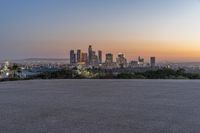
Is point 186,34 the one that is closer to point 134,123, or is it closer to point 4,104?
point 4,104

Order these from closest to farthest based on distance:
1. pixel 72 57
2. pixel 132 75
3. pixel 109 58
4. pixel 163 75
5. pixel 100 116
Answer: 1. pixel 100 116
2. pixel 163 75
3. pixel 132 75
4. pixel 72 57
5. pixel 109 58

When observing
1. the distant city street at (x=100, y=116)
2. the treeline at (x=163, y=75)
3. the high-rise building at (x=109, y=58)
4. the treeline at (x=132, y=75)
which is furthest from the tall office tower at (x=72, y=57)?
the distant city street at (x=100, y=116)

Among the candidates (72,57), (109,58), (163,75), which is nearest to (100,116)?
(163,75)

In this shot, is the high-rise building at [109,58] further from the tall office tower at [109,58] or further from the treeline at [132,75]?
the treeline at [132,75]

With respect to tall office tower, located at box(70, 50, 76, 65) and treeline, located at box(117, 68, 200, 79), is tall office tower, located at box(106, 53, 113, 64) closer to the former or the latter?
tall office tower, located at box(70, 50, 76, 65)

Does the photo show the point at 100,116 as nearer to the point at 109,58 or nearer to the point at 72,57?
the point at 72,57

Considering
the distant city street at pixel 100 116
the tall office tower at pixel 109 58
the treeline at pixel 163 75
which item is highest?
the tall office tower at pixel 109 58

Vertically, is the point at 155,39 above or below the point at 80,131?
above

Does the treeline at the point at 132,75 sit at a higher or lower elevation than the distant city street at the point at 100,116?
higher

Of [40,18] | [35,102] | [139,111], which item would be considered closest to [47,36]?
[40,18]

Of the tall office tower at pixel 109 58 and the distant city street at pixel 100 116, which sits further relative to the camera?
the tall office tower at pixel 109 58

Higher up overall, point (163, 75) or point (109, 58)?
point (109, 58)
